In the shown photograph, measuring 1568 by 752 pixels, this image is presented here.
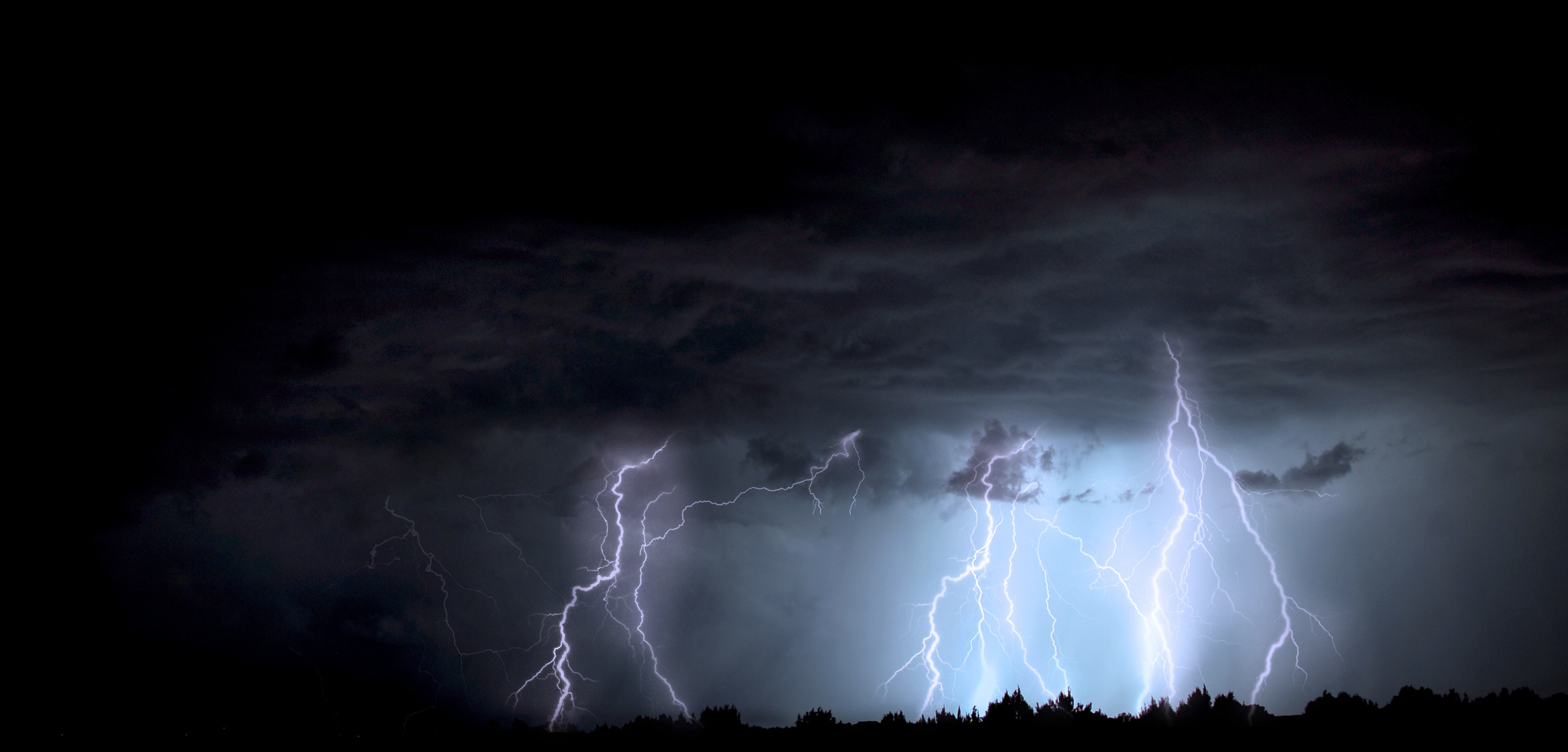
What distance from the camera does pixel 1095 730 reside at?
45.3 feet

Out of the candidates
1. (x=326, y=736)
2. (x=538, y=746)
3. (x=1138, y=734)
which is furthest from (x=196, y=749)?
(x=1138, y=734)

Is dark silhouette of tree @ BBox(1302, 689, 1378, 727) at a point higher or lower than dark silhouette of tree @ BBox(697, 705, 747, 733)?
higher

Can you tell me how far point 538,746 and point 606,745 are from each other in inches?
50.9

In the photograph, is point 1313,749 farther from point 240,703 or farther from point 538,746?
point 240,703

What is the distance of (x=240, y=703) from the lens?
92.1 metres

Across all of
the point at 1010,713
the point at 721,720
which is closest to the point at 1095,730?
the point at 1010,713

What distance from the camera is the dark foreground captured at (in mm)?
12906

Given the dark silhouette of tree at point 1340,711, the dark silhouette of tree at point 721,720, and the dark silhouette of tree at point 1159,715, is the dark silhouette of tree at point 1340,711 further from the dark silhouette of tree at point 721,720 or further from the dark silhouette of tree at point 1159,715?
the dark silhouette of tree at point 721,720

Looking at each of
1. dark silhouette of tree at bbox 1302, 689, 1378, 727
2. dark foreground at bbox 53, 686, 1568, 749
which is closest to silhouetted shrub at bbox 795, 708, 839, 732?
dark foreground at bbox 53, 686, 1568, 749

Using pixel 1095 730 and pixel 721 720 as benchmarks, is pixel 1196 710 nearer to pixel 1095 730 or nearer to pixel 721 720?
pixel 1095 730

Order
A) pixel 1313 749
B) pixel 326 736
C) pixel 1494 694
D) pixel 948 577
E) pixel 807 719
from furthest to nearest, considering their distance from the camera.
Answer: pixel 948 577 < pixel 326 736 < pixel 807 719 < pixel 1494 694 < pixel 1313 749

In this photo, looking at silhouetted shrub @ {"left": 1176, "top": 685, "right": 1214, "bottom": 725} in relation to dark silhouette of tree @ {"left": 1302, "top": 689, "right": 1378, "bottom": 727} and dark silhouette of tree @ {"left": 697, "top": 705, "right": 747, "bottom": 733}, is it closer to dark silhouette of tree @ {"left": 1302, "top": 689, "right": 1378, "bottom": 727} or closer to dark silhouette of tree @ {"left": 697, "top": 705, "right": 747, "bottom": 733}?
dark silhouette of tree @ {"left": 1302, "top": 689, "right": 1378, "bottom": 727}

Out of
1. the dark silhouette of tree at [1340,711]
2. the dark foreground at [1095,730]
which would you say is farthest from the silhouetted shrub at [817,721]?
the dark silhouette of tree at [1340,711]

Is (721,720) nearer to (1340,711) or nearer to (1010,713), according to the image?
(1010,713)
